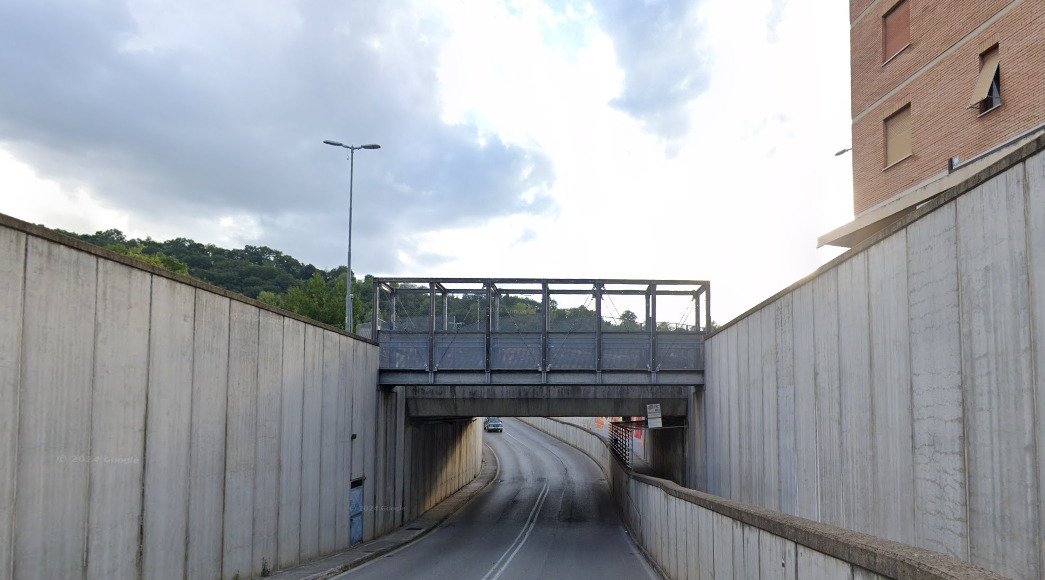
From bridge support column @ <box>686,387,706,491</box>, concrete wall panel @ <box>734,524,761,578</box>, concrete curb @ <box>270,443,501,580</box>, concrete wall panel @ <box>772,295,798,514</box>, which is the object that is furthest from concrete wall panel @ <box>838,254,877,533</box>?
bridge support column @ <box>686,387,706,491</box>

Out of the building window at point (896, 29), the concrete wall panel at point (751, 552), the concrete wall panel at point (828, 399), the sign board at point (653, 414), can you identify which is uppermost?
the building window at point (896, 29)

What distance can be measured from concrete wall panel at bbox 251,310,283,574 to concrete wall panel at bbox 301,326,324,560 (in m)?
1.64

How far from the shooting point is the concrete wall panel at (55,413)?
33.0 ft

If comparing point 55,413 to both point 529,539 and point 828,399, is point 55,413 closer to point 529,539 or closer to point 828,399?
point 828,399

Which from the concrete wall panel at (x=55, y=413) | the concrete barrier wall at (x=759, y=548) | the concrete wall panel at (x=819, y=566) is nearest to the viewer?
the concrete barrier wall at (x=759, y=548)

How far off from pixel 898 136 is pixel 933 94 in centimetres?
215

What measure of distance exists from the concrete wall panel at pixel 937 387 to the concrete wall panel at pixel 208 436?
12.1m

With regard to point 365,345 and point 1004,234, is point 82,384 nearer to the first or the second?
point 1004,234

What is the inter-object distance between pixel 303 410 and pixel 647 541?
1079 cm

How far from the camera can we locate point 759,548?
31.1 feet

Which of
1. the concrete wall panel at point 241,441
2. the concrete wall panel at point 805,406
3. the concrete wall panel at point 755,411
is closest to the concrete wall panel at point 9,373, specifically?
the concrete wall panel at point 241,441

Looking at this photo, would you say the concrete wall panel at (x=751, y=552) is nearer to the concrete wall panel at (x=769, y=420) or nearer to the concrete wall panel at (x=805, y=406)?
the concrete wall panel at (x=805, y=406)

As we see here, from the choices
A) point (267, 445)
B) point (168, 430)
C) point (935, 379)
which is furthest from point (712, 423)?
point (168, 430)

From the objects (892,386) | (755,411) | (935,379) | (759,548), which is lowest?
(759,548)
